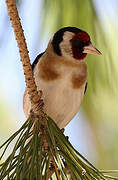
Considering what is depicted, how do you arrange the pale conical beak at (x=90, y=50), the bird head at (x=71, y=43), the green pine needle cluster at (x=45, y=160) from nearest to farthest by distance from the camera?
the green pine needle cluster at (x=45, y=160), the pale conical beak at (x=90, y=50), the bird head at (x=71, y=43)

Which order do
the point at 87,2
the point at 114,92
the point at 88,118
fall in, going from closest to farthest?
the point at 87,2 < the point at 114,92 < the point at 88,118

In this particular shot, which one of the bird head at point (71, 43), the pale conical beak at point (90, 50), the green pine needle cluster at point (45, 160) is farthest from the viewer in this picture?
the bird head at point (71, 43)

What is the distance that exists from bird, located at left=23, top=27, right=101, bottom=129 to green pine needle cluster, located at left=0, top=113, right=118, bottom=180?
0.42 metres

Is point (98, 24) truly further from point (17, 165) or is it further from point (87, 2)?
point (17, 165)

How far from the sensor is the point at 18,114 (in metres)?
Answer: 2.23

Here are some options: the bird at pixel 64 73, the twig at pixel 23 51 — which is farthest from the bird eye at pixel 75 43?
the twig at pixel 23 51

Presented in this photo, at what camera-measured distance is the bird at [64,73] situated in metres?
1.34

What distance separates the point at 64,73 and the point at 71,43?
12 centimetres

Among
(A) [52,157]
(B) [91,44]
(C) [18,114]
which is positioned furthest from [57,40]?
(C) [18,114]

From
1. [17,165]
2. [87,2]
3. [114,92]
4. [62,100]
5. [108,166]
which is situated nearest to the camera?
[17,165]

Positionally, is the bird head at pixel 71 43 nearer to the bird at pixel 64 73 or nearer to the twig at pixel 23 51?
the bird at pixel 64 73

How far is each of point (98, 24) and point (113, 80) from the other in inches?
6.5

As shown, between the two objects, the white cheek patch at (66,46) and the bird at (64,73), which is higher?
the white cheek patch at (66,46)

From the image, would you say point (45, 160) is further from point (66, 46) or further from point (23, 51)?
point (66, 46)
